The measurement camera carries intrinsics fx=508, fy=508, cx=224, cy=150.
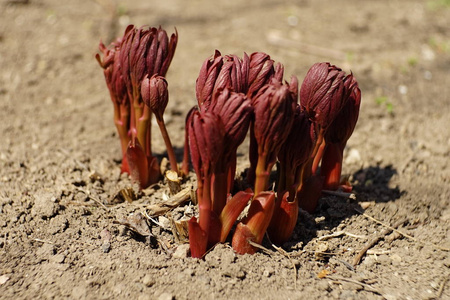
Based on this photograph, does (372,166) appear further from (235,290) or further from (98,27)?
(98,27)

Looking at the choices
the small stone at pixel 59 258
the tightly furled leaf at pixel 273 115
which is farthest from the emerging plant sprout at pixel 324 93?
the small stone at pixel 59 258

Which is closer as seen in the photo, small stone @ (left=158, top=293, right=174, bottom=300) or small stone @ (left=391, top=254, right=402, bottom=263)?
small stone @ (left=158, top=293, right=174, bottom=300)

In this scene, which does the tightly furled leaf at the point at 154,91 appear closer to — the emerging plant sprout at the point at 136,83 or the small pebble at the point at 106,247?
the emerging plant sprout at the point at 136,83

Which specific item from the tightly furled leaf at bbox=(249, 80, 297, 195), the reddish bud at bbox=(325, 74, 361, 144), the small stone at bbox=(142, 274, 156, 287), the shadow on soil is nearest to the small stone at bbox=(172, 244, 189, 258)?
the small stone at bbox=(142, 274, 156, 287)

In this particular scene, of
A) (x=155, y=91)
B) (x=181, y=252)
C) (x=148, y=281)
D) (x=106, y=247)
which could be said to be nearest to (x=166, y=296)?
(x=148, y=281)

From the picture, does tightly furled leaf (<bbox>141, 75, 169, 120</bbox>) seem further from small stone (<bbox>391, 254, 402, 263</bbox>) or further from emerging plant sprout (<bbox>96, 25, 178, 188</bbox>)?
small stone (<bbox>391, 254, 402, 263</bbox>)

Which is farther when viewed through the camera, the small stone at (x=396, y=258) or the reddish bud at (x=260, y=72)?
the small stone at (x=396, y=258)

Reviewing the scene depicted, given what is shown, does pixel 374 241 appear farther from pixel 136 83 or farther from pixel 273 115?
pixel 136 83

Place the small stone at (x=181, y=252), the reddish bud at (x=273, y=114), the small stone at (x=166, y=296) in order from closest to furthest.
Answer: the reddish bud at (x=273, y=114), the small stone at (x=166, y=296), the small stone at (x=181, y=252)
